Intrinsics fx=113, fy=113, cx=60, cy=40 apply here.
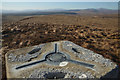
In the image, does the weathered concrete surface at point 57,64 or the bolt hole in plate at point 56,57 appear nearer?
the weathered concrete surface at point 57,64

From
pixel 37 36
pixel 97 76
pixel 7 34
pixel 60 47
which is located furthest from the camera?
pixel 7 34

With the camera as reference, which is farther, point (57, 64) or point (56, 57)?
point (56, 57)

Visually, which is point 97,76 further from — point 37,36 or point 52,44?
point 37,36

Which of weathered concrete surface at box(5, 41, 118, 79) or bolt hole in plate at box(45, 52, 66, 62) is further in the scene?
bolt hole in plate at box(45, 52, 66, 62)

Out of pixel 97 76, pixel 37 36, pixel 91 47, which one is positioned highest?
pixel 37 36

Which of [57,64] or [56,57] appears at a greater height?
[56,57]

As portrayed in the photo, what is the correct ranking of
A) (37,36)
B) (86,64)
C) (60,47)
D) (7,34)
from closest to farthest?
(86,64), (60,47), (37,36), (7,34)

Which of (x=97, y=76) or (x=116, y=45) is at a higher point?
(x=116, y=45)

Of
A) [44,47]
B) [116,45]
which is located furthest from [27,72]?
[116,45]
